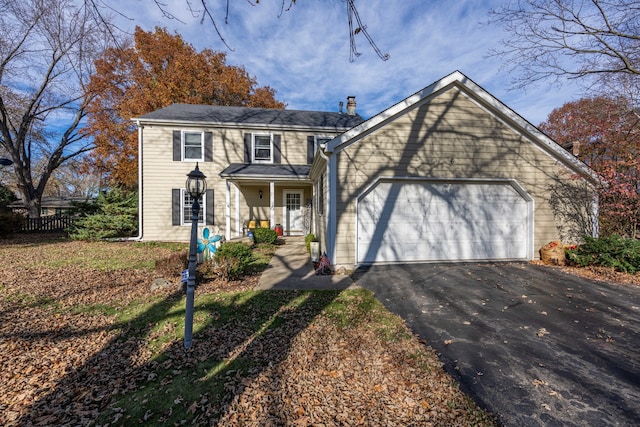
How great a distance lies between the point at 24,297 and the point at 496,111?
1183 cm

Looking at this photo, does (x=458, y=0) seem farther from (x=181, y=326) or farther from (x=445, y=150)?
(x=181, y=326)

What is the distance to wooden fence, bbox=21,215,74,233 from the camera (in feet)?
51.2

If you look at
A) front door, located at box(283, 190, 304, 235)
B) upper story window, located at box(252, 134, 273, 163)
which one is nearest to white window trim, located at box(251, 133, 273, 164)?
upper story window, located at box(252, 134, 273, 163)

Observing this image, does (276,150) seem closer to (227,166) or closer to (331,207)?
(227,166)

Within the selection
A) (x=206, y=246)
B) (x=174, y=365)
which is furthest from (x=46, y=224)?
(x=174, y=365)

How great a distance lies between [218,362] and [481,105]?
8.68 metres

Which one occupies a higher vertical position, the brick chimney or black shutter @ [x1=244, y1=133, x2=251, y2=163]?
the brick chimney

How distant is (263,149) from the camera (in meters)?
13.3

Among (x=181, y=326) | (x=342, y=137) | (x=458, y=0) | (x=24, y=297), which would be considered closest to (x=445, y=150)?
(x=342, y=137)

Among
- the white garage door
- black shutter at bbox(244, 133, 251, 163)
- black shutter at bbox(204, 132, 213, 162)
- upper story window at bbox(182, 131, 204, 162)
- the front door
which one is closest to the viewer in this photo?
the white garage door

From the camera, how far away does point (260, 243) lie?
1098cm

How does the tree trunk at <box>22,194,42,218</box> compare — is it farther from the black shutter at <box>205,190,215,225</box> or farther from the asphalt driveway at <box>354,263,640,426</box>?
the asphalt driveway at <box>354,263,640,426</box>

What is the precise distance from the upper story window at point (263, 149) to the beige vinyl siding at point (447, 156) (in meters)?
7.04

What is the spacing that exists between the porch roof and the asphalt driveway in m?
6.33
